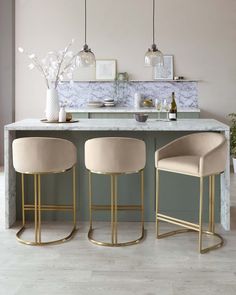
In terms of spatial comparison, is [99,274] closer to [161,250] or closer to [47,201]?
[161,250]

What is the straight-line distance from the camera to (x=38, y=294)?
258cm

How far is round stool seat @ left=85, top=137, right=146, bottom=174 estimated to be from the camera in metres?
3.37

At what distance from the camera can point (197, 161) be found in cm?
342

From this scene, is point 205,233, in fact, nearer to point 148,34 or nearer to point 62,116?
point 62,116

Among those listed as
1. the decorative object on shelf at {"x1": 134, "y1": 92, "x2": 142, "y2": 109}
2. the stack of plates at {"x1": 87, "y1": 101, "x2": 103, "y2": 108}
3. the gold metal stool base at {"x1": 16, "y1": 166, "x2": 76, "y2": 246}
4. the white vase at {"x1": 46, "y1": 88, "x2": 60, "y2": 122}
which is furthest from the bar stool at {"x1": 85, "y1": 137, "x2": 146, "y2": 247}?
the decorative object on shelf at {"x1": 134, "y1": 92, "x2": 142, "y2": 109}

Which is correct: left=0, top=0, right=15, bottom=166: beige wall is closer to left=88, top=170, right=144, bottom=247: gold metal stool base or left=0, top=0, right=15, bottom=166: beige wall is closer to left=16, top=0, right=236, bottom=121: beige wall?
left=16, top=0, right=236, bottom=121: beige wall

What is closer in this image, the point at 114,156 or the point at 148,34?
the point at 114,156

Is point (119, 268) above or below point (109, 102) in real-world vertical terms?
below

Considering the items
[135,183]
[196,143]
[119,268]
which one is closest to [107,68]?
[135,183]

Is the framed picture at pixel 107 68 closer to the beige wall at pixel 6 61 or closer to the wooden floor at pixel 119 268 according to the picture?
the beige wall at pixel 6 61

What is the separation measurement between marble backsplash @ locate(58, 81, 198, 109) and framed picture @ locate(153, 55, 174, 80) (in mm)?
100

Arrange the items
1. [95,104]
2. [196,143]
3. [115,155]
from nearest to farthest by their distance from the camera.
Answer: [115,155] → [196,143] → [95,104]

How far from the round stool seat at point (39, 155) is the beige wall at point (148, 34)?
370 cm

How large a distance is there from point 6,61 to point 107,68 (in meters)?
1.58
